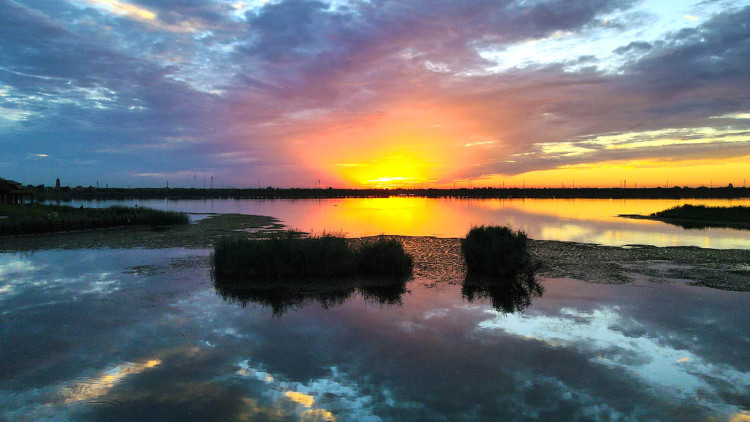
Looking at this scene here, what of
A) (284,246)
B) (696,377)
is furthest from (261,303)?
(696,377)

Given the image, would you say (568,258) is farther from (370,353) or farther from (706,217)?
(706,217)

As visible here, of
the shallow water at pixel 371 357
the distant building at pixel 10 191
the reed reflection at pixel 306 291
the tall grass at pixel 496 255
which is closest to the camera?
the shallow water at pixel 371 357

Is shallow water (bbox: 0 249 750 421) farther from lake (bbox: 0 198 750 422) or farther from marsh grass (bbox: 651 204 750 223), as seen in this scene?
marsh grass (bbox: 651 204 750 223)

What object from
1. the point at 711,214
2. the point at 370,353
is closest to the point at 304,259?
the point at 370,353

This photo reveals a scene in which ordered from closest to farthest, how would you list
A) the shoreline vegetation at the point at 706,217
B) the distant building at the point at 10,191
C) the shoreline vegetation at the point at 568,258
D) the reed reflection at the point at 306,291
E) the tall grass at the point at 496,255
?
the reed reflection at the point at 306,291
the shoreline vegetation at the point at 568,258
the tall grass at the point at 496,255
the shoreline vegetation at the point at 706,217
the distant building at the point at 10,191

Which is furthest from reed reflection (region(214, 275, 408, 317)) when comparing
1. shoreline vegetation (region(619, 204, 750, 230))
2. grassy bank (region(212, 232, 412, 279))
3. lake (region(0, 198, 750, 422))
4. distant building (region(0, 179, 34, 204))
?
distant building (region(0, 179, 34, 204))

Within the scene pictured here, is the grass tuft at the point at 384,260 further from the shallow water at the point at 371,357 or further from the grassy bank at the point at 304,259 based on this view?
the shallow water at the point at 371,357

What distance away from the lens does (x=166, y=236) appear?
27.5 m

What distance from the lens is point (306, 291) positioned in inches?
520

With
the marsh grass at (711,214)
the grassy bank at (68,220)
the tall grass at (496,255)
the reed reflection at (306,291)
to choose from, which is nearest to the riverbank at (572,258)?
the tall grass at (496,255)

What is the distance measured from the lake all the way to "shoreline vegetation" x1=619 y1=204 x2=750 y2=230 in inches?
1317

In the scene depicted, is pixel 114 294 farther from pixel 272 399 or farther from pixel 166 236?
pixel 166 236

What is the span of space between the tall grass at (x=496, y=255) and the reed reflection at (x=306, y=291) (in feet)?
10.3

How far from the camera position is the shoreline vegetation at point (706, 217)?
3897cm
